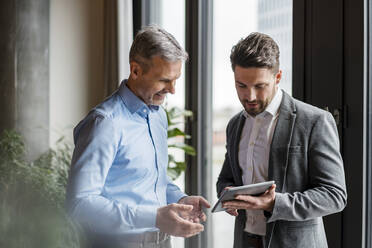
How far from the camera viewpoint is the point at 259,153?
164cm

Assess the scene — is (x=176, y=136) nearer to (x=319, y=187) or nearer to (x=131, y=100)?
(x=131, y=100)

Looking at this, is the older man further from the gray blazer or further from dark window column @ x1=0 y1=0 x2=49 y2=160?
dark window column @ x1=0 y1=0 x2=49 y2=160

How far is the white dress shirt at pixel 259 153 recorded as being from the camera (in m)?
1.63

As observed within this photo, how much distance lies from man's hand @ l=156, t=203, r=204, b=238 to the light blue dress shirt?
33mm

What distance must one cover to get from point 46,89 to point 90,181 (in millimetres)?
1826

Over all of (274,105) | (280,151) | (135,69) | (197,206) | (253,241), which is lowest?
(253,241)

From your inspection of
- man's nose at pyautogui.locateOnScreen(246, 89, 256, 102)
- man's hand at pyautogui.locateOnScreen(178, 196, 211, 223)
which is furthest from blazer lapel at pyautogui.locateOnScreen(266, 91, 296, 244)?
man's hand at pyautogui.locateOnScreen(178, 196, 211, 223)

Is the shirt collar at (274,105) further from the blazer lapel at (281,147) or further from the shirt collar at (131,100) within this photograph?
the shirt collar at (131,100)

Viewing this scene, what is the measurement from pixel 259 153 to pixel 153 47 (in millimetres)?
589

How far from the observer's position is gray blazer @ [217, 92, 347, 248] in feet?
4.81

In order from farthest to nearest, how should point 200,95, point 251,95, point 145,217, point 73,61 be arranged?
1. point 73,61
2. point 200,95
3. point 251,95
4. point 145,217

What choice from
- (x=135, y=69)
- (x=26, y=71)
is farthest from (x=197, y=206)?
(x=26, y=71)

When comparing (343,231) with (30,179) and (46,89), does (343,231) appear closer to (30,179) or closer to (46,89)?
(30,179)

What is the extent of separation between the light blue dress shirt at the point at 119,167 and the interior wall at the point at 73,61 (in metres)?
1.77
